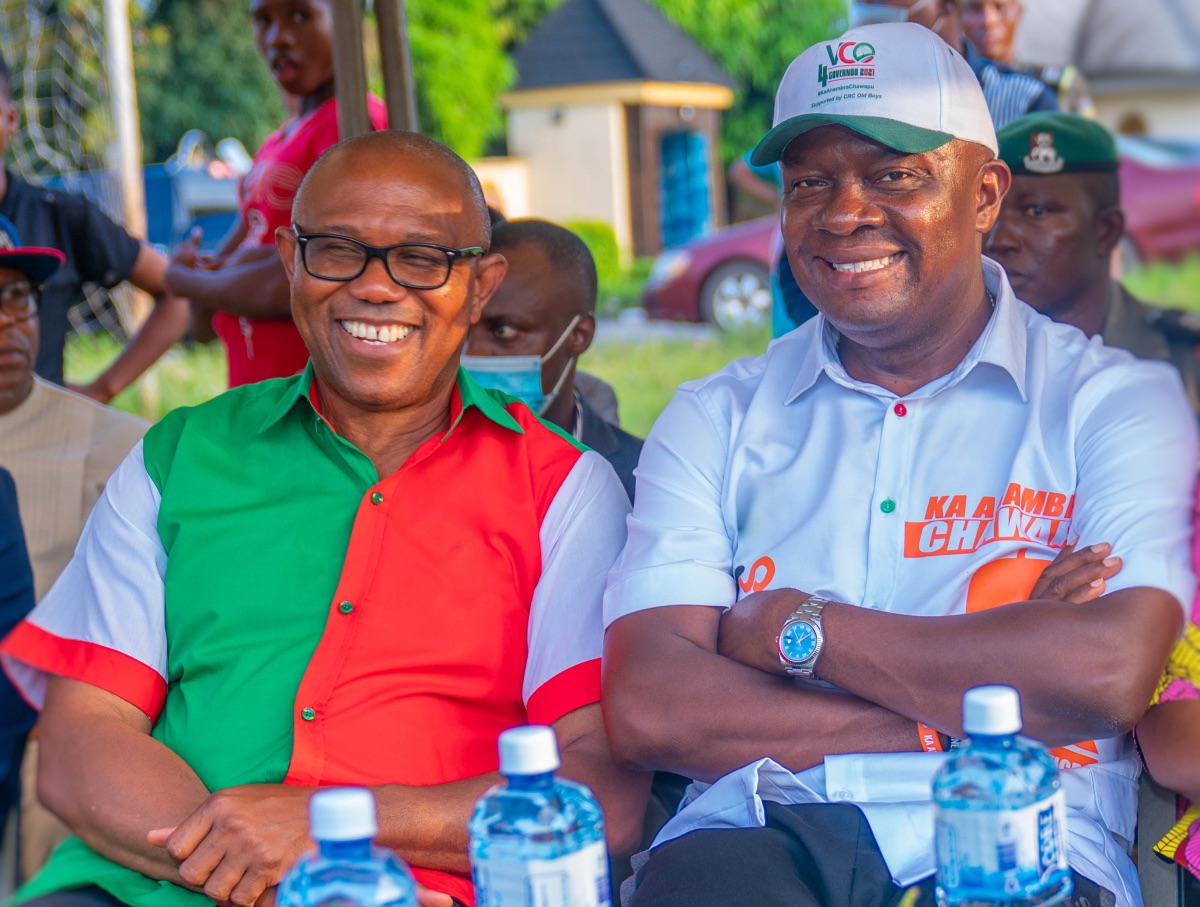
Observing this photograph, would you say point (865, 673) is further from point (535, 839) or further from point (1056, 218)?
point (1056, 218)

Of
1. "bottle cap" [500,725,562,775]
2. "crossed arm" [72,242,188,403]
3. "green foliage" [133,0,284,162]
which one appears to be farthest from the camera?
"green foliage" [133,0,284,162]

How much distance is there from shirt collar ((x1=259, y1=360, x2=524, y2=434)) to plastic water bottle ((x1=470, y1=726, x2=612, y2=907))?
1.05 m

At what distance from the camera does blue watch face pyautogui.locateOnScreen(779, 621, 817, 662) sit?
2.39 metres

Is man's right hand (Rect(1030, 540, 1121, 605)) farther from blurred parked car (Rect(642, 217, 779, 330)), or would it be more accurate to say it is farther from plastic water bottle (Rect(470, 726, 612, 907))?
blurred parked car (Rect(642, 217, 779, 330))

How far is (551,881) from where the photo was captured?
1.62m

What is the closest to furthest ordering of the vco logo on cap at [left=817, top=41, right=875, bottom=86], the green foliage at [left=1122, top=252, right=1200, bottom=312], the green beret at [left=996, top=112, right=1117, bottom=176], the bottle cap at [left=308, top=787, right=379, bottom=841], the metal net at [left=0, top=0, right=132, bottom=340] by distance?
the bottle cap at [left=308, top=787, right=379, bottom=841], the vco logo on cap at [left=817, top=41, right=875, bottom=86], the green beret at [left=996, top=112, right=1117, bottom=176], the green foliage at [left=1122, top=252, right=1200, bottom=312], the metal net at [left=0, top=0, right=132, bottom=340]

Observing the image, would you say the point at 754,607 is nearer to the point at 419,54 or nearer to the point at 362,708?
the point at 362,708

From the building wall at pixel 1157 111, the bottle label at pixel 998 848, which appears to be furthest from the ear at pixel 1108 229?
the building wall at pixel 1157 111

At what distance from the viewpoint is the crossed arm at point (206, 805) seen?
2299 millimetres

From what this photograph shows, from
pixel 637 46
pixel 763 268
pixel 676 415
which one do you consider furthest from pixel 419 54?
pixel 676 415

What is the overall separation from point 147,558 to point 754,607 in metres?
1.14

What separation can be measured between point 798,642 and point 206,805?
104cm

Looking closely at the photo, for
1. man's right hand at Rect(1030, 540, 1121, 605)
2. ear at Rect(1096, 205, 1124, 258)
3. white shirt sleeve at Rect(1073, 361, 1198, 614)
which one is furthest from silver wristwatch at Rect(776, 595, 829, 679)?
ear at Rect(1096, 205, 1124, 258)

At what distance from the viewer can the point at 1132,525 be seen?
7.74 feet
